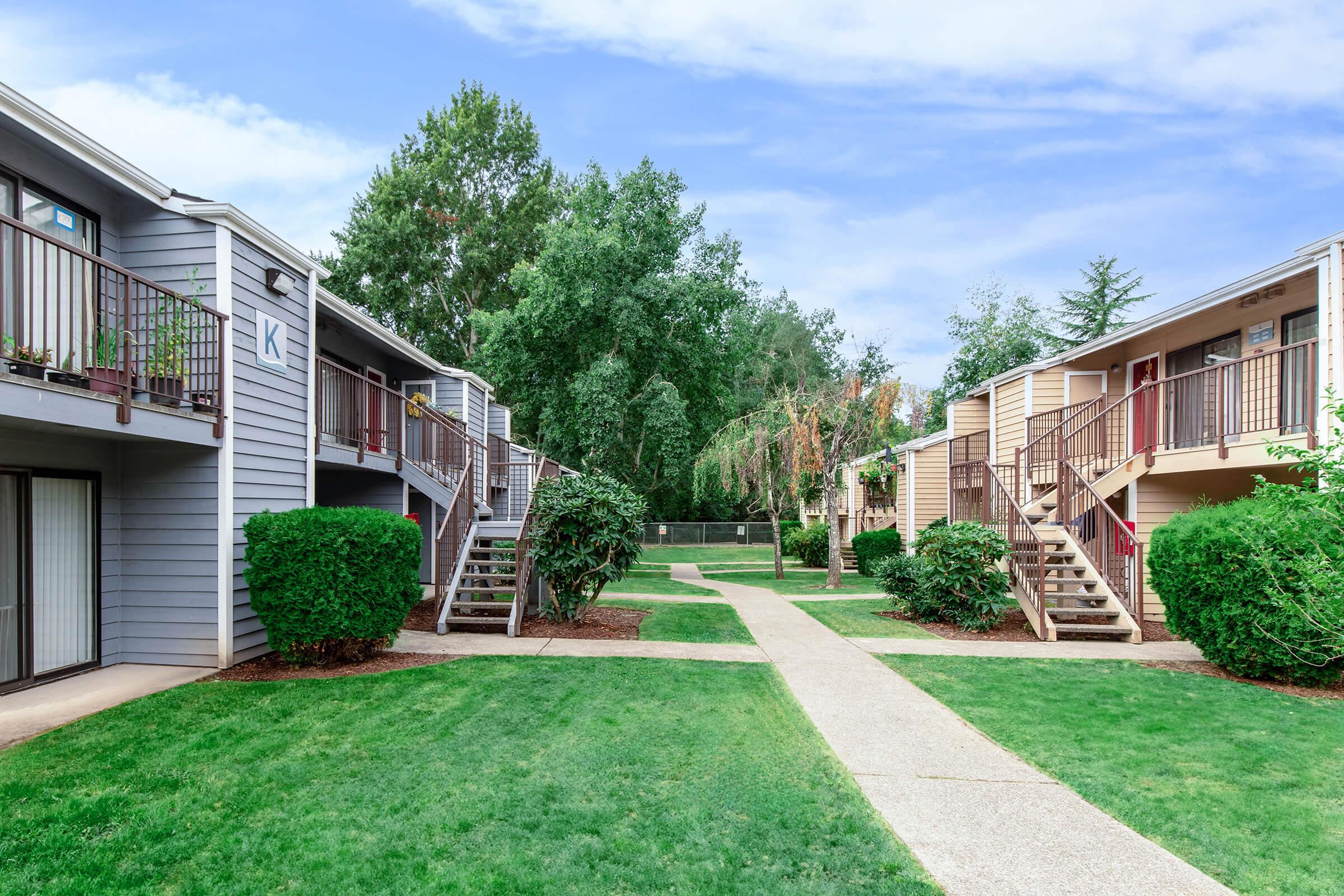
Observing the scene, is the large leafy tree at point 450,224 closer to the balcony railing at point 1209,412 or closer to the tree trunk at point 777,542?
the tree trunk at point 777,542

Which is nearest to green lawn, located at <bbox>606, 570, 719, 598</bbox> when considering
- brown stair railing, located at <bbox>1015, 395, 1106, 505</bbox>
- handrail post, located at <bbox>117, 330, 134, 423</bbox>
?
brown stair railing, located at <bbox>1015, 395, 1106, 505</bbox>

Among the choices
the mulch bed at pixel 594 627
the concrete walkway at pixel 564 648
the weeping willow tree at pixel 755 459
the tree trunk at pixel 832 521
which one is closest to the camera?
the concrete walkway at pixel 564 648

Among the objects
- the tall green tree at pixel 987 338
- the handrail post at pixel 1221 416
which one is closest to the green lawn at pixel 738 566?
Result: the tall green tree at pixel 987 338

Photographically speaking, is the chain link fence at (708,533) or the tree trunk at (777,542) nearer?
the tree trunk at (777,542)

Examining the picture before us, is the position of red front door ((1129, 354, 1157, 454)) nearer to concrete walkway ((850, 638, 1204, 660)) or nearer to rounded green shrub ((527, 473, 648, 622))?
concrete walkway ((850, 638, 1204, 660))

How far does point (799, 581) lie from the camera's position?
717 inches

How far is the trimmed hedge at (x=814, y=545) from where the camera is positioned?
2338cm

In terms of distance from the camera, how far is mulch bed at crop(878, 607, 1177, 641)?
923cm

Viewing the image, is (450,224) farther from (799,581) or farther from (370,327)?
(799,581)

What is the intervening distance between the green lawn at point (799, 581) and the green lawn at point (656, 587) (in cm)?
161

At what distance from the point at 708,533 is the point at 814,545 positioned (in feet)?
45.6

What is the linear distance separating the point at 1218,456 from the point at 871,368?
11105 mm

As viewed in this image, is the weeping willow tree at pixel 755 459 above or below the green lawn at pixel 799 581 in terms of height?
above

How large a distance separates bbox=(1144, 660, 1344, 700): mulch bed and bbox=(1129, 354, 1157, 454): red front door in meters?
3.89
